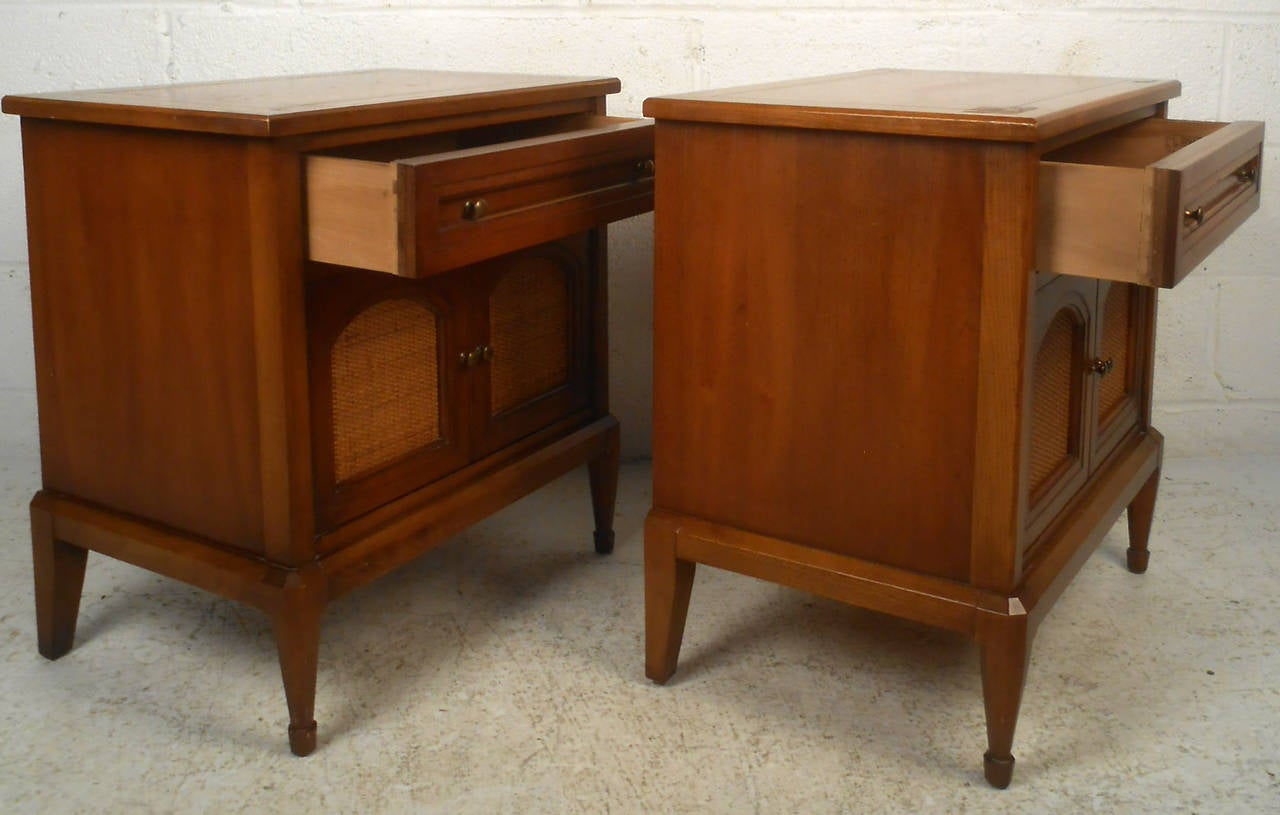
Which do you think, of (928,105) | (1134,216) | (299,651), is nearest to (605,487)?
(299,651)

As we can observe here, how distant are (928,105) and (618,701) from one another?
91cm

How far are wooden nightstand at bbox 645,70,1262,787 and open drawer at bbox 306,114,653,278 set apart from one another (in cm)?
16

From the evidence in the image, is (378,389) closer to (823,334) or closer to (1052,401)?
(823,334)

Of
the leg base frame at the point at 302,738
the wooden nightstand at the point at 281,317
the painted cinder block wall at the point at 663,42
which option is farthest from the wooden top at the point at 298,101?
the leg base frame at the point at 302,738

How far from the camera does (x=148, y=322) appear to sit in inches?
68.9

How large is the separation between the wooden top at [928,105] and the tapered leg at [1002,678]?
1.86 ft

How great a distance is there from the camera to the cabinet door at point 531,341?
2059 mm

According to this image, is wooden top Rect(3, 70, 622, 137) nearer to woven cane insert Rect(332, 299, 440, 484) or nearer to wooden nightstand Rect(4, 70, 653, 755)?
wooden nightstand Rect(4, 70, 653, 755)

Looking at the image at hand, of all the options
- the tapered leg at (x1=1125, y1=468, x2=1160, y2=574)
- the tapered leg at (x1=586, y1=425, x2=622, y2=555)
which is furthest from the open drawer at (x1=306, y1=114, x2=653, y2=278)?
the tapered leg at (x1=1125, y1=468, x2=1160, y2=574)

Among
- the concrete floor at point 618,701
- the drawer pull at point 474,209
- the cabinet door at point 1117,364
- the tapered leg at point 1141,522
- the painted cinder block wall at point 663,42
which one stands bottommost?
the concrete floor at point 618,701

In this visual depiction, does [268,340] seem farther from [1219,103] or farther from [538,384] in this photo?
[1219,103]

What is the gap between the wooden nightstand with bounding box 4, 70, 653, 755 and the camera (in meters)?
1.61

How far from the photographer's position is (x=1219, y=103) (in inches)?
106

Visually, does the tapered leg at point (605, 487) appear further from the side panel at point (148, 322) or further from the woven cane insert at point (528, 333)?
the side panel at point (148, 322)
